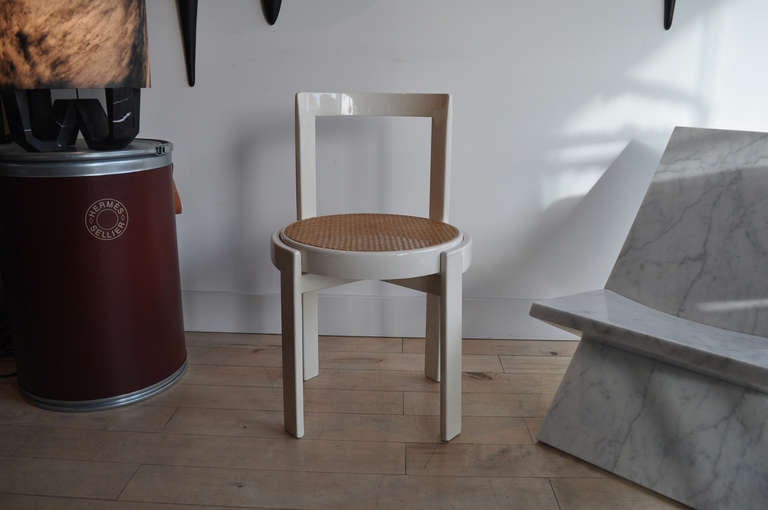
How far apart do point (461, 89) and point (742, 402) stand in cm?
110

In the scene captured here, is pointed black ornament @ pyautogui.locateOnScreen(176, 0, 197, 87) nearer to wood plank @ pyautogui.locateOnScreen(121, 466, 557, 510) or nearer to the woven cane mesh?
the woven cane mesh

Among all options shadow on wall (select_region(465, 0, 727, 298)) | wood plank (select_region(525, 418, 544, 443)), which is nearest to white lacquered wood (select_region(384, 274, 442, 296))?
wood plank (select_region(525, 418, 544, 443))

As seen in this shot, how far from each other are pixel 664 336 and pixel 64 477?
1251 millimetres

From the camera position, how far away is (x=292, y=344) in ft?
4.75

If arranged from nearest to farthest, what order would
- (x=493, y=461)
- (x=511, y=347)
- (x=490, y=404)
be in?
1. (x=493, y=461)
2. (x=490, y=404)
3. (x=511, y=347)

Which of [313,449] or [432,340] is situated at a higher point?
[432,340]

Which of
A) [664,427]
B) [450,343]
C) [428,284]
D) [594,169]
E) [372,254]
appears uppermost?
[594,169]

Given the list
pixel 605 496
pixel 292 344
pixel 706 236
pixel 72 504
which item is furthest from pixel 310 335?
pixel 706 236

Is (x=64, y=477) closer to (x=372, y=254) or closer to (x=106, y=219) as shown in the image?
(x=106, y=219)

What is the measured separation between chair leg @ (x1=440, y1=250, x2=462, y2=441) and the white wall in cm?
58

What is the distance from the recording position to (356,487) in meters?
1.33

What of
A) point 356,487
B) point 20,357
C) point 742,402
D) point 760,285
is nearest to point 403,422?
point 356,487

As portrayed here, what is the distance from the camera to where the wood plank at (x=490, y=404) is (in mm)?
1633

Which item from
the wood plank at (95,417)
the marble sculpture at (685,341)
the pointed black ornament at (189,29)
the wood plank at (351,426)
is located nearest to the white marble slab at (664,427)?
the marble sculpture at (685,341)
